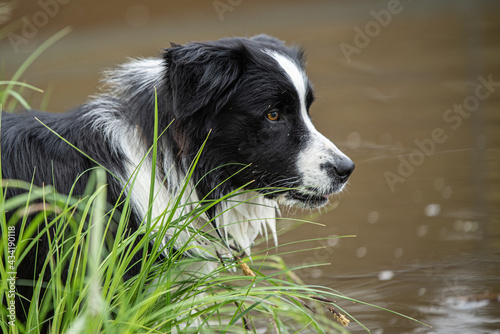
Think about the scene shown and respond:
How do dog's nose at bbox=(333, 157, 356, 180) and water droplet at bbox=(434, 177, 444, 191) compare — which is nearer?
dog's nose at bbox=(333, 157, 356, 180)

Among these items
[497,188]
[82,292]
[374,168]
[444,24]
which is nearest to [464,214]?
[497,188]

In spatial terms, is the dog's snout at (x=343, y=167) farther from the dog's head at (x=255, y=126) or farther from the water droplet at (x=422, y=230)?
the water droplet at (x=422, y=230)

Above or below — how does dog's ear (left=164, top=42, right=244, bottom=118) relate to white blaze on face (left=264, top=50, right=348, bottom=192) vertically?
above

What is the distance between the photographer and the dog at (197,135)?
2646mm

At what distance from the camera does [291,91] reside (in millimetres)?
2803

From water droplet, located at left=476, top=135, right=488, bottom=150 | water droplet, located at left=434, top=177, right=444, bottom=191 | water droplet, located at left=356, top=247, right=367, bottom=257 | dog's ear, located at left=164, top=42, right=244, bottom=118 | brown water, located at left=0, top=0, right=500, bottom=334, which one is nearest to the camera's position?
dog's ear, located at left=164, top=42, right=244, bottom=118

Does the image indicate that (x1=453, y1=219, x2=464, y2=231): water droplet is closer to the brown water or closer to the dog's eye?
the brown water

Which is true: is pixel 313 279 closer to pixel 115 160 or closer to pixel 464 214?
pixel 464 214

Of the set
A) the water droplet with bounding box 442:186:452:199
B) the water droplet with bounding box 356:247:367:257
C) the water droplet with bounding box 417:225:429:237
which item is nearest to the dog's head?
the water droplet with bounding box 356:247:367:257

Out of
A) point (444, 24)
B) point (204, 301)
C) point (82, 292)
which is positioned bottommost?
point (444, 24)

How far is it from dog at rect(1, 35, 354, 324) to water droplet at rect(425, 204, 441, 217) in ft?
6.13

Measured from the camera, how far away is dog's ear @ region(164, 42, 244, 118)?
2.64m

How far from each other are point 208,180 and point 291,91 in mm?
519

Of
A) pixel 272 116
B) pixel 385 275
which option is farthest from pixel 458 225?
pixel 272 116
